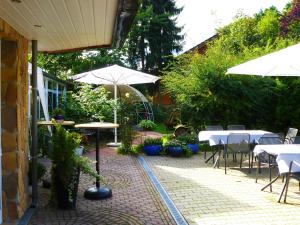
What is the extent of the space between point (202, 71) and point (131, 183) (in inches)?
225

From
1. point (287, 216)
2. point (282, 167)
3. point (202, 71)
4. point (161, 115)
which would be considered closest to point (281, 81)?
point (202, 71)

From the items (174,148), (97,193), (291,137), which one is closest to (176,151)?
(174,148)

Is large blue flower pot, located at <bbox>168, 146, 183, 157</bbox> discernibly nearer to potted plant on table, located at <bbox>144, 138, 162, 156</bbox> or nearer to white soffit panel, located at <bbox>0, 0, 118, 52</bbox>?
potted plant on table, located at <bbox>144, 138, 162, 156</bbox>

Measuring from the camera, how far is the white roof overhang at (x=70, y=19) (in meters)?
3.56

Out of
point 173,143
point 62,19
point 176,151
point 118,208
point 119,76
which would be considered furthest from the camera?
point 119,76

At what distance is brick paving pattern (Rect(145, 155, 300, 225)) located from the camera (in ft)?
17.5

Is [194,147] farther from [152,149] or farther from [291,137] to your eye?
[291,137]

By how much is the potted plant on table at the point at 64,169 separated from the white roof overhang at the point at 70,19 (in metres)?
1.45

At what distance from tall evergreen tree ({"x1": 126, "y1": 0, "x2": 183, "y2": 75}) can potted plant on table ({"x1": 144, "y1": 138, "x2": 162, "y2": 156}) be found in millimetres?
16529

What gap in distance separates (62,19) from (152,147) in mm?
7312

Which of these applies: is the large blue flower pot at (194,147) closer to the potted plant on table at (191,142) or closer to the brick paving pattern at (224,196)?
the potted plant on table at (191,142)

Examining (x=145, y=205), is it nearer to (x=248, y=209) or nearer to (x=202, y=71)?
(x=248, y=209)

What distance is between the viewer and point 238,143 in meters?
8.73

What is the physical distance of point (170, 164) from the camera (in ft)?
32.4
